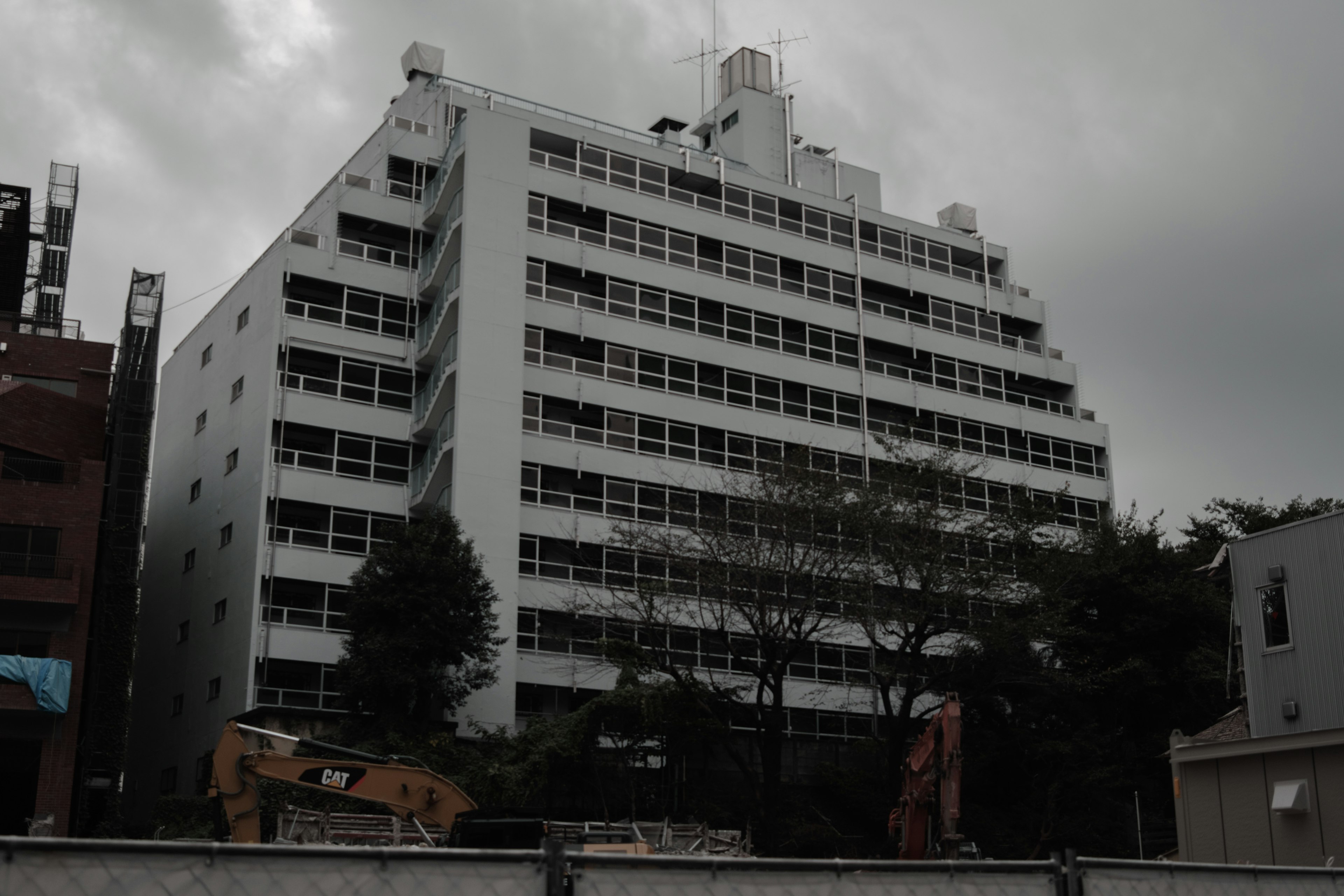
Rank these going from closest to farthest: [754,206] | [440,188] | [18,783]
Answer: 1. [18,783]
2. [440,188]
3. [754,206]

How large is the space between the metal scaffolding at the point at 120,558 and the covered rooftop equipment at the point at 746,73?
30.3 meters

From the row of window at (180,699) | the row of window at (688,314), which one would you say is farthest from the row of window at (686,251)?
the row of window at (180,699)

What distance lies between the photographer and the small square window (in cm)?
2836

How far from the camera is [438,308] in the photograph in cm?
5466

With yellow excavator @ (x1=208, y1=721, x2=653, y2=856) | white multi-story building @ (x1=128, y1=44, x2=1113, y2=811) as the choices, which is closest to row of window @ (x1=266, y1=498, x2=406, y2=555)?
white multi-story building @ (x1=128, y1=44, x2=1113, y2=811)

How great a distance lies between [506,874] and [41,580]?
40439 mm

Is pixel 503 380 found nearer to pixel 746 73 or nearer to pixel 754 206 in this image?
pixel 754 206

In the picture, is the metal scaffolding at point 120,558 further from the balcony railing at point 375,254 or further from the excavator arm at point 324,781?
the excavator arm at point 324,781

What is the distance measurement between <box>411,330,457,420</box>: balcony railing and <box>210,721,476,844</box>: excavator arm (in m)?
26.5

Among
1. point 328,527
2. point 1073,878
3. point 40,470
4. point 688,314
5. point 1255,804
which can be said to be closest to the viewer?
point 1073,878

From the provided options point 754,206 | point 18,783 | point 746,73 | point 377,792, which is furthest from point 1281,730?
point 746,73

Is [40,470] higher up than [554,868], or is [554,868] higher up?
[40,470]

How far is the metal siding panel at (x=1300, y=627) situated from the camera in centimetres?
2706

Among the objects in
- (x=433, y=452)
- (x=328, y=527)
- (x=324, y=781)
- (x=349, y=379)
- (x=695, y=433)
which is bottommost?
(x=324, y=781)
